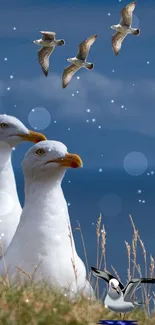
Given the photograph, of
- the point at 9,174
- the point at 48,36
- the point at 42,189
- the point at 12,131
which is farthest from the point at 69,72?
the point at 42,189

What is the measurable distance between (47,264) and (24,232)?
1.19ft

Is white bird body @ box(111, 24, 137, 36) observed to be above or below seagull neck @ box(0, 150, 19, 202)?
above

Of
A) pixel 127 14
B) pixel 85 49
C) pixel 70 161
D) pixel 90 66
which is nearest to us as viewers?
pixel 70 161

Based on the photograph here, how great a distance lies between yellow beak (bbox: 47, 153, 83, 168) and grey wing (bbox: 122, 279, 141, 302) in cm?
228

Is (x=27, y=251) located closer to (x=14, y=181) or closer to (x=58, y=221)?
(x=58, y=221)

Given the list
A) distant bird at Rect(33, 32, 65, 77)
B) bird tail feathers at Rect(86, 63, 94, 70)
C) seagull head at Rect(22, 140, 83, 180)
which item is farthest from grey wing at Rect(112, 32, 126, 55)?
seagull head at Rect(22, 140, 83, 180)

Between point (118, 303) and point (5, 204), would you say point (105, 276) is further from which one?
point (5, 204)

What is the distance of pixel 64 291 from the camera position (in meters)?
5.06

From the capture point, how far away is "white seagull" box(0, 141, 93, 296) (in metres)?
5.56

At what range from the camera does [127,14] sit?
22.8 feet

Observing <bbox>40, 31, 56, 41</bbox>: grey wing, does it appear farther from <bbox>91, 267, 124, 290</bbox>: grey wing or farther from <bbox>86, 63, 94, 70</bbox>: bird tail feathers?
<bbox>91, 267, 124, 290</bbox>: grey wing

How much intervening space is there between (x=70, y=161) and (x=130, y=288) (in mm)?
2384

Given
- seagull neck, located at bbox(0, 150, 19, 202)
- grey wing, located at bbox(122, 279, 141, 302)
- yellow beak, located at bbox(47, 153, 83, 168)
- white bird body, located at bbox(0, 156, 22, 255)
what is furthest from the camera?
seagull neck, located at bbox(0, 150, 19, 202)

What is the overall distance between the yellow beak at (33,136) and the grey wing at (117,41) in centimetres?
132
